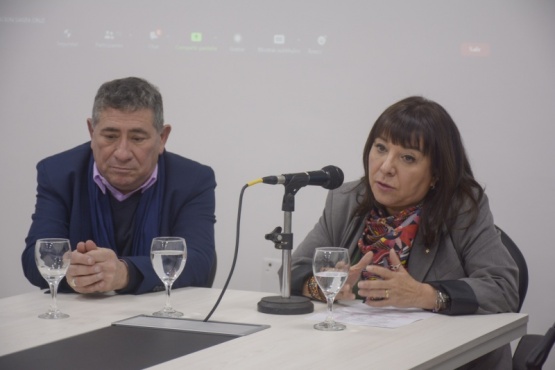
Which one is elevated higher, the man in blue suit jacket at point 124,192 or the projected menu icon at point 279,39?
the projected menu icon at point 279,39

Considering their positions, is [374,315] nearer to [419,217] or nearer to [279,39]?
[419,217]

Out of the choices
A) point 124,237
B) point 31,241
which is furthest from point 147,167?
point 31,241

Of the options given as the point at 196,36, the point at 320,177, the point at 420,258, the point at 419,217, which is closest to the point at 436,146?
the point at 419,217

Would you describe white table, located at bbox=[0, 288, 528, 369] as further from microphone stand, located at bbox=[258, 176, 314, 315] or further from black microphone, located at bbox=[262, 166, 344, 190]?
black microphone, located at bbox=[262, 166, 344, 190]

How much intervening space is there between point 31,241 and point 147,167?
47 cm

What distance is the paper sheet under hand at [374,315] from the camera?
2.30 m

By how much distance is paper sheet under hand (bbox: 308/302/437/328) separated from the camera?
2.30 meters

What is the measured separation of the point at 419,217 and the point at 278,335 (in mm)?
897

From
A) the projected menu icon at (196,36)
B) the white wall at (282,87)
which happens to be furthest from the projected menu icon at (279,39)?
the projected menu icon at (196,36)

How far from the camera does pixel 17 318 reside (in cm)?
235

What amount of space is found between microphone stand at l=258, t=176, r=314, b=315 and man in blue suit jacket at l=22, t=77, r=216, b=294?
55 centimetres

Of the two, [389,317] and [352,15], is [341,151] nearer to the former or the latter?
[352,15]

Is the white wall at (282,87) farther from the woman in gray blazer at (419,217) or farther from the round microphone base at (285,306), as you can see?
the round microphone base at (285,306)

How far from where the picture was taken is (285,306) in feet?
7.92
